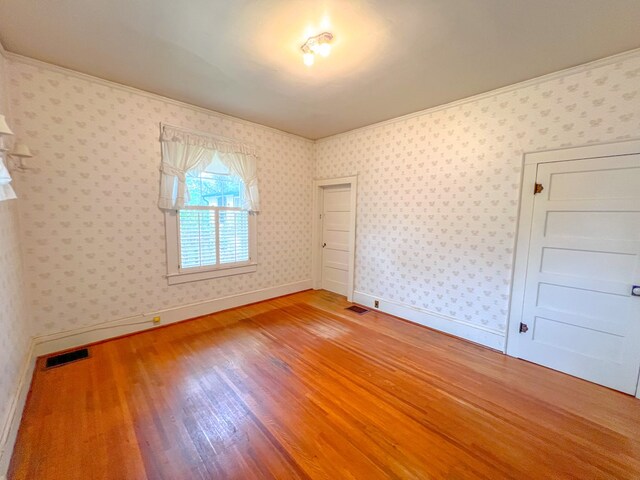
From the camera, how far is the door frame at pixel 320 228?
4297mm

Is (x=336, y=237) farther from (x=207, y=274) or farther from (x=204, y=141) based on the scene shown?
(x=204, y=141)

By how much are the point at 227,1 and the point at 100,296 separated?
10.2ft

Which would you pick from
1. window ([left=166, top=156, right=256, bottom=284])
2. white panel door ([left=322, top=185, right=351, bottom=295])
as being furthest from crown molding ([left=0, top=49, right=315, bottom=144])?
white panel door ([left=322, top=185, right=351, bottom=295])

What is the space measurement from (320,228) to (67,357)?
12.5 feet

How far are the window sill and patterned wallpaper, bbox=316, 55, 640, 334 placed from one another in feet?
6.12

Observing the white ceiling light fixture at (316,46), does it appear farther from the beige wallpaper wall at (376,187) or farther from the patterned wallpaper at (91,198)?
the patterned wallpaper at (91,198)

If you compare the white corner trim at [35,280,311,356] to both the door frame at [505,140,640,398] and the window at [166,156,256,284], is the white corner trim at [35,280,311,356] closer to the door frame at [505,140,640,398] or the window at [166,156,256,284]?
the window at [166,156,256,284]

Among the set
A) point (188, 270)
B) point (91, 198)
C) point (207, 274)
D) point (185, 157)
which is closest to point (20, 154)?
point (91, 198)

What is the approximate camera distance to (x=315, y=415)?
6.19ft

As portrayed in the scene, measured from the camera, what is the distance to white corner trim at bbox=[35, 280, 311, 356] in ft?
8.59

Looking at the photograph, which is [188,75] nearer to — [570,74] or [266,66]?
[266,66]

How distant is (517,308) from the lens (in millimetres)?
2736

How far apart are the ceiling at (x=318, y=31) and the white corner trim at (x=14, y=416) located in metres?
2.75

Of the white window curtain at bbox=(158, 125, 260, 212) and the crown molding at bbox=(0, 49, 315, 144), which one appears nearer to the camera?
the crown molding at bbox=(0, 49, 315, 144)
